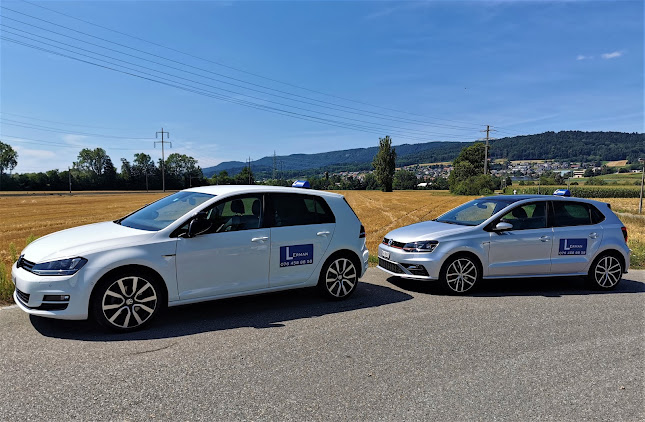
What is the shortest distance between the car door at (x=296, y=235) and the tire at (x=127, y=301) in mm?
1473

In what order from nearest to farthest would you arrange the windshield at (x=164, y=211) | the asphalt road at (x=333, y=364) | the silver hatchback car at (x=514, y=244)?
the asphalt road at (x=333, y=364), the windshield at (x=164, y=211), the silver hatchback car at (x=514, y=244)

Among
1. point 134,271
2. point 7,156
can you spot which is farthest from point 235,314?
point 7,156

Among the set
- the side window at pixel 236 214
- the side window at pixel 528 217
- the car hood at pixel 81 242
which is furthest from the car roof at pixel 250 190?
the side window at pixel 528 217

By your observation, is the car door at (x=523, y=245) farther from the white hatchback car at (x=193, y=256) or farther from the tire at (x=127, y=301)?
the tire at (x=127, y=301)

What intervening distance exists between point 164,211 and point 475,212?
517 centimetres

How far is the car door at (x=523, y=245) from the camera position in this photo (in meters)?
7.28

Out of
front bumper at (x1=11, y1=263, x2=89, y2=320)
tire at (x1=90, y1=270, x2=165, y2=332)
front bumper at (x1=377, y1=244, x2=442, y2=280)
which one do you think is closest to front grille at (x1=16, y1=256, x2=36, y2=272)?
front bumper at (x1=11, y1=263, x2=89, y2=320)

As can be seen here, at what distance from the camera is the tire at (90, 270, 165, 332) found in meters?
4.71

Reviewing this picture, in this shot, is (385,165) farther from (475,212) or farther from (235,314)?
(235,314)

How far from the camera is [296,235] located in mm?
6043

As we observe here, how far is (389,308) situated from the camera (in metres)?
6.12

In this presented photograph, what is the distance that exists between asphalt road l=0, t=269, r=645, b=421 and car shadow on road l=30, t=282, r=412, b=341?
27mm

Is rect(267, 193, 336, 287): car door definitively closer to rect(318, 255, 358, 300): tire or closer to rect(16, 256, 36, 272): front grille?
rect(318, 255, 358, 300): tire

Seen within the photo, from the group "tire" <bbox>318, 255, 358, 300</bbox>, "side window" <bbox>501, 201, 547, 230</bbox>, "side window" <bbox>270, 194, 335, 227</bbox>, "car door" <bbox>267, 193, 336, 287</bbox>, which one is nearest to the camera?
"car door" <bbox>267, 193, 336, 287</bbox>
